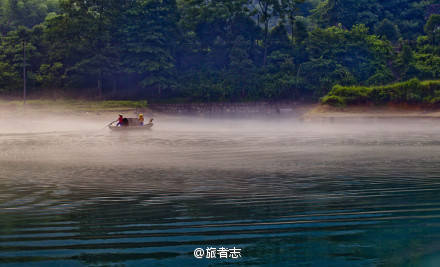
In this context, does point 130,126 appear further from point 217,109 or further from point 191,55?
point 191,55

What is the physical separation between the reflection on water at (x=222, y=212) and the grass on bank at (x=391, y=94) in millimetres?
42709

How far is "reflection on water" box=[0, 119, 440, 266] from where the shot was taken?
7.39 meters

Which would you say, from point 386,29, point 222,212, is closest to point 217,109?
point 386,29

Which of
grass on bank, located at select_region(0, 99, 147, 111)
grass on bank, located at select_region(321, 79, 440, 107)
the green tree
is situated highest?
the green tree

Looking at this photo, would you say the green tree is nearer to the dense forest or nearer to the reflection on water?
the dense forest

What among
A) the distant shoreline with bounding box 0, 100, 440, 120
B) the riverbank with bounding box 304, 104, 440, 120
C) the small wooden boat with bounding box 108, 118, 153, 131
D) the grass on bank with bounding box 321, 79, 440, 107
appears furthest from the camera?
the grass on bank with bounding box 321, 79, 440, 107

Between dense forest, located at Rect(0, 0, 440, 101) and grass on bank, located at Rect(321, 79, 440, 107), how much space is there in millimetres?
24365

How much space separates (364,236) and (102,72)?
258 ft

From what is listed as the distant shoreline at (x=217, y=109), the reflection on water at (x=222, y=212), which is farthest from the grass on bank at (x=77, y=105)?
the reflection on water at (x=222, y=212)

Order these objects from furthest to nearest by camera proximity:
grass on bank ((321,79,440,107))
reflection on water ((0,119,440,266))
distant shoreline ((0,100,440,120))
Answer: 1. grass on bank ((321,79,440,107))
2. distant shoreline ((0,100,440,120))
3. reflection on water ((0,119,440,266))

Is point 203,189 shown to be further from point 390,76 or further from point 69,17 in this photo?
point 390,76

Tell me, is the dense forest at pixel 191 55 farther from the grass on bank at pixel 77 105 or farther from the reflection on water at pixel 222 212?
the reflection on water at pixel 222 212

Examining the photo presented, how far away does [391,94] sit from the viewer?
6166 centimetres

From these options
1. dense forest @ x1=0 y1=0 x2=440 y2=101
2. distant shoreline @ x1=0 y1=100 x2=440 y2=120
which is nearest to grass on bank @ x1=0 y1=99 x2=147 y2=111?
distant shoreline @ x1=0 y1=100 x2=440 y2=120
